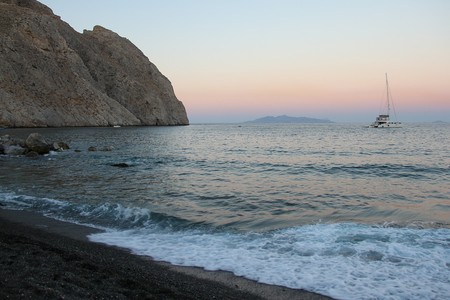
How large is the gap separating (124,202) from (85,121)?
89.9 m

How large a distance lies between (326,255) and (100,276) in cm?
490

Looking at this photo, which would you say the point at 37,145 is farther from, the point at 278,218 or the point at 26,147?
the point at 278,218

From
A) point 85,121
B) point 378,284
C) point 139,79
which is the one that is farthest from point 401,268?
point 139,79

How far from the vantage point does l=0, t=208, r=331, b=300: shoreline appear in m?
5.37

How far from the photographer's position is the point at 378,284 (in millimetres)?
6641

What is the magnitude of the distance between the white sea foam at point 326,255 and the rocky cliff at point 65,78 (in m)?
79.1

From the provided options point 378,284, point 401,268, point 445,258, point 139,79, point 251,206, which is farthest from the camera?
point 139,79

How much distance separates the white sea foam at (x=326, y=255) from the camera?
21.8 ft

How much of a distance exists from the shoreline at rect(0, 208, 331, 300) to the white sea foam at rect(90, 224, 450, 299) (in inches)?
17.5

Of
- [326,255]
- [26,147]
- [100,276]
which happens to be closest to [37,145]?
[26,147]

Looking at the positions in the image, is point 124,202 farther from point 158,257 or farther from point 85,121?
point 85,121

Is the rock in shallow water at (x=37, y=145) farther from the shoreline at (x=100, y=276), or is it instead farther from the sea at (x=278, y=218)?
the shoreline at (x=100, y=276)

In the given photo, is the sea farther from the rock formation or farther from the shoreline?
the rock formation

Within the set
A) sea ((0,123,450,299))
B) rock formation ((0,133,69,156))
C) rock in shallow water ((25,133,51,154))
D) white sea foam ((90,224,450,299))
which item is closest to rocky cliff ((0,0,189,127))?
rock formation ((0,133,69,156))
